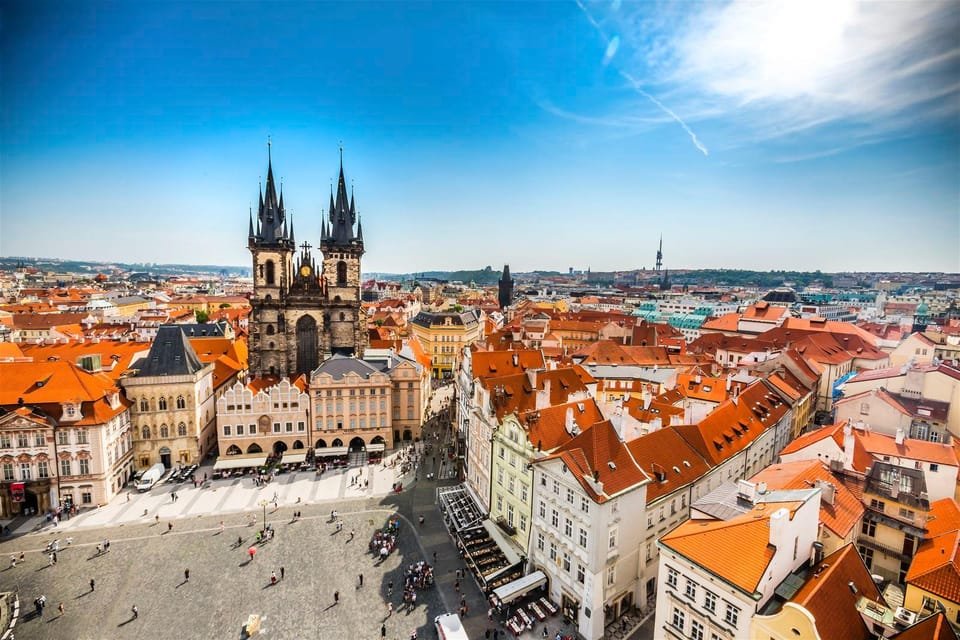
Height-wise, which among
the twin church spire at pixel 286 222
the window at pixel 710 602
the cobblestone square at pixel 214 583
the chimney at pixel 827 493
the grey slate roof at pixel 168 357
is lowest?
the cobblestone square at pixel 214 583

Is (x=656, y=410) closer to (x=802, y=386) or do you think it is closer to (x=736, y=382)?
(x=736, y=382)

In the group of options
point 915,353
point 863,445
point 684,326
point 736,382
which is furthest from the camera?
point 684,326

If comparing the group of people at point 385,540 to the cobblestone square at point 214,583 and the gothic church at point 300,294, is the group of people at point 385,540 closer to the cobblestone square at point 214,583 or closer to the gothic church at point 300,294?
the cobblestone square at point 214,583

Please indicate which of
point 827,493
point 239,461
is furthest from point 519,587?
point 239,461

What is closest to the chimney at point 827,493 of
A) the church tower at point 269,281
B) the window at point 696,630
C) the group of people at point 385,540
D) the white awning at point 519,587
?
the window at point 696,630

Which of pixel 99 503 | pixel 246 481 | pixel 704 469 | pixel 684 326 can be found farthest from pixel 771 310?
pixel 99 503

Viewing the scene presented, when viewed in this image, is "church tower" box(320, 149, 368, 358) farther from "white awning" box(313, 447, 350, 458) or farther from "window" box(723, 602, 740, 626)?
"window" box(723, 602, 740, 626)

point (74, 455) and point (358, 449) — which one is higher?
point (74, 455)
